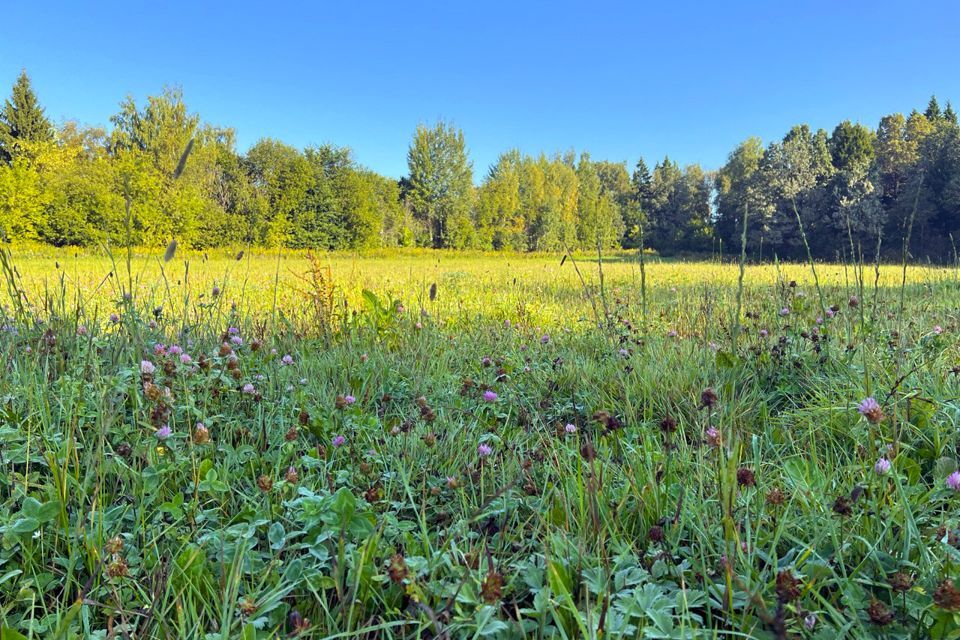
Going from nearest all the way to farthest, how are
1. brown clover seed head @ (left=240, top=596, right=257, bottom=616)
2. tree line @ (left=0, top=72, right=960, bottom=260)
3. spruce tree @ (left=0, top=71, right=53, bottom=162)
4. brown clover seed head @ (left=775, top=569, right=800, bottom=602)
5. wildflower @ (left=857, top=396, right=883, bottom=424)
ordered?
brown clover seed head @ (left=775, top=569, right=800, bottom=602)
brown clover seed head @ (left=240, top=596, right=257, bottom=616)
wildflower @ (left=857, top=396, right=883, bottom=424)
tree line @ (left=0, top=72, right=960, bottom=260)
spruce tree @ (left=0, top=71, right=53, bottom=162)

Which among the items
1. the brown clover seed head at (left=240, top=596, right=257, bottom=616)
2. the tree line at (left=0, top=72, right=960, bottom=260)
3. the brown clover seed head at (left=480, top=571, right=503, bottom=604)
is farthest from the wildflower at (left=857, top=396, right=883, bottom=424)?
the tree line at (left=0, top=72, right=960, bottom=260)

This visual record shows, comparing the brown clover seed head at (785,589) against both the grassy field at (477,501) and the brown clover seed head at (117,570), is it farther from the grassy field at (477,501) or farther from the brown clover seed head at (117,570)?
the brown clover seed head at (117,570)

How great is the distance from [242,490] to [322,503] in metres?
0.41

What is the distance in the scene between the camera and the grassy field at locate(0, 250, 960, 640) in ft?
2.78

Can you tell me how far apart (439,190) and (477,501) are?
3875 cm

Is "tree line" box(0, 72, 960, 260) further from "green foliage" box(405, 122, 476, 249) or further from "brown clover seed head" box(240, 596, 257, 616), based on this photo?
"brown clover seed head" box(240, 596, 257, 616)

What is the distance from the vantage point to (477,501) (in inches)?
52.2

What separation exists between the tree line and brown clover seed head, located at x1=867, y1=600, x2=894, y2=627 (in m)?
22.7

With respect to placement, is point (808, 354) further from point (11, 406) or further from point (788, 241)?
point (788, 241)

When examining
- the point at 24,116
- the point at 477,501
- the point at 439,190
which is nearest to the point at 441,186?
the point at 439,190

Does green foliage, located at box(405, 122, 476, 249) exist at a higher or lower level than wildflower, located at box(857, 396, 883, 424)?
higher

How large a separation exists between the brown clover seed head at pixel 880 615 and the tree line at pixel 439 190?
22.7m

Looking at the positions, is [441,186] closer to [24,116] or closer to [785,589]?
[24,116]

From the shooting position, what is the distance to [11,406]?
1583 millimetres
